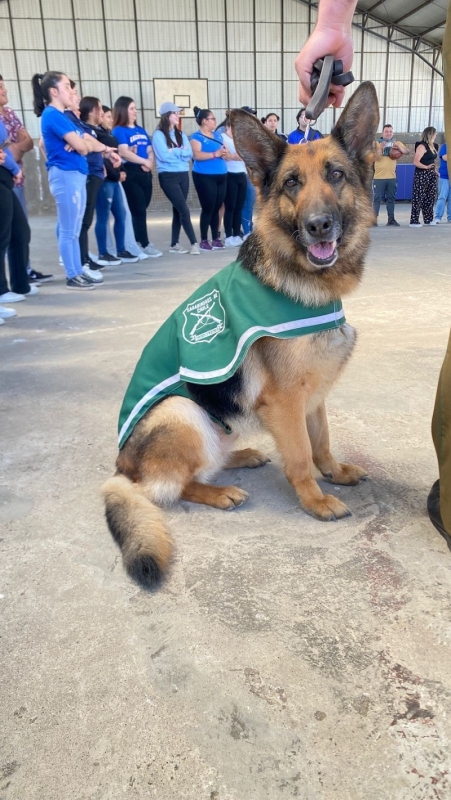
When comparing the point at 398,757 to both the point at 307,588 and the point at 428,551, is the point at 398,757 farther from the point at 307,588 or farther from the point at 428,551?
the point at 428,551

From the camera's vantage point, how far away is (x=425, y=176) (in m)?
11.9

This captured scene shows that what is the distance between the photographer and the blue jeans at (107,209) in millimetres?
8094

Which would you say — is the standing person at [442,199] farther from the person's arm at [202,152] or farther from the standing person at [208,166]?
the person's arm at [202,152]

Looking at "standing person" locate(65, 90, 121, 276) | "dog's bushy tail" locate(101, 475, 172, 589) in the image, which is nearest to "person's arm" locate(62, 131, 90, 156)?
"standing person" locate(65, 90, 121, 276)

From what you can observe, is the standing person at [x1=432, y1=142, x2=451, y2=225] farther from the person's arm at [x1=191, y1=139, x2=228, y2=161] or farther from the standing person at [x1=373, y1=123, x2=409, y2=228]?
the person's arm at [x1=191, y1=139, x2=228, y2=161]

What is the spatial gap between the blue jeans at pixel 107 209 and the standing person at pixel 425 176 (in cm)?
665

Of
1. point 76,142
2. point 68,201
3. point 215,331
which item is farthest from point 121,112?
point 215,331

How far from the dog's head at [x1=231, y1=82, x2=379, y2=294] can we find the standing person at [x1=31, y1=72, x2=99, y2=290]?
171 inches

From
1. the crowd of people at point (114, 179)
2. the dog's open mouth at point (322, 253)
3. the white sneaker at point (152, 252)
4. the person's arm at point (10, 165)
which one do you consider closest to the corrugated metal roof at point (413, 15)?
the crowd of people at point (114, 179)

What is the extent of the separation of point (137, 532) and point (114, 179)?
23.8 feet

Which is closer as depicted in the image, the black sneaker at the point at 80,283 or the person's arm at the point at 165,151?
the black sneaker at the point at 80,283

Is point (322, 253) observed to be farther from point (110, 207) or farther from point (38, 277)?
point (110, 207)

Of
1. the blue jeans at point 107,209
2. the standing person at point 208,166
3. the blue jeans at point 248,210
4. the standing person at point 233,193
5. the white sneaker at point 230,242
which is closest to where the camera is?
the blue jeans at point 107,209

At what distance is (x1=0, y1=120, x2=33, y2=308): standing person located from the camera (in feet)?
17.2
